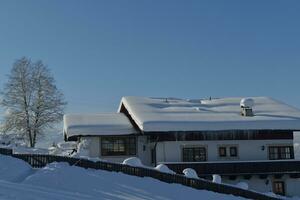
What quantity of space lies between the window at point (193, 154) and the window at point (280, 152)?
4.30 m

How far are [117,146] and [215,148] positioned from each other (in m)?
6.00

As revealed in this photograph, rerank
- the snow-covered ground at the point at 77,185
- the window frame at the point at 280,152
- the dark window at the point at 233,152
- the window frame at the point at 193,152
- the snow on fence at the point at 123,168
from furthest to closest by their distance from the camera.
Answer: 1. the window frame at the point at 280,152
2. the dark window at the point at 233,152
3. the window frame at the point at 193,152
4. the snow on fence at the point at 123,168
5. the snow-covered ground at the point at 77,185

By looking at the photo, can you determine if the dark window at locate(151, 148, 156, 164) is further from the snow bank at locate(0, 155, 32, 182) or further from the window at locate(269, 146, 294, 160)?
the snow bank at locate(0, 155, 32, 182)

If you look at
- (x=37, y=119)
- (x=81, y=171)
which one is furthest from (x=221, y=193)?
(x=37, y=119)

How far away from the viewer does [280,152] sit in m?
31.2

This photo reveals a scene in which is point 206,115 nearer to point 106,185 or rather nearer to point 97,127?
point 97,127

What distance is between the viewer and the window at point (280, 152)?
3106cm

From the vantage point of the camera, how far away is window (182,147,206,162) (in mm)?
30250

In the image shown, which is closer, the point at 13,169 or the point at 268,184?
the point at 13,169

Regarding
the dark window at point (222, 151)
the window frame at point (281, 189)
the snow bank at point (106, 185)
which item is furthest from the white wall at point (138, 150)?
the snow bank at point (106, 185)

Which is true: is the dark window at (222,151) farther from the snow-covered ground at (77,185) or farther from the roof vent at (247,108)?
the snow-covered ground at (77,185)

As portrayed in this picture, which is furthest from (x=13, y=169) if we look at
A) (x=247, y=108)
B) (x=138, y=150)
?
(x=247, y=108)

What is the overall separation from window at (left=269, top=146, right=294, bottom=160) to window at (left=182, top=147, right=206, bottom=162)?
430cm

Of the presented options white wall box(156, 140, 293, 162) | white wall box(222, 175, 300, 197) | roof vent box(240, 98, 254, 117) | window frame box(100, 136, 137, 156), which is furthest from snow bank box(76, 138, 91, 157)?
roof vent box(240, 98, 254, 117)
